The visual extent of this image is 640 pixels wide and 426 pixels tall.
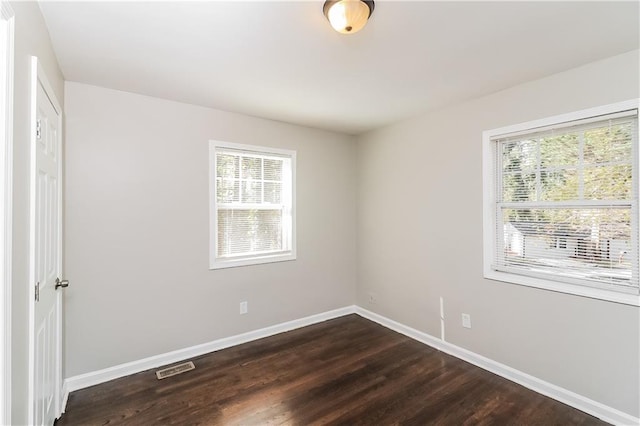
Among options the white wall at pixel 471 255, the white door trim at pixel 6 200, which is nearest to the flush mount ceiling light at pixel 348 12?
the white door trim at pixel 6 200

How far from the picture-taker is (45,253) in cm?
170

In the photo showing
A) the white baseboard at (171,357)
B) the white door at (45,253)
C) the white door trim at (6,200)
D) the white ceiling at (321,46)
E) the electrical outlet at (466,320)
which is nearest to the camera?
the white door trim at (6,200)

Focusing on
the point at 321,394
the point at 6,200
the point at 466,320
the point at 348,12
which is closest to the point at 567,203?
the point at 466,320

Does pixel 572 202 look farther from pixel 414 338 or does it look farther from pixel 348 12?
pixel 348 12

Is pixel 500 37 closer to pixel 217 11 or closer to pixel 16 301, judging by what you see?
pixel 217 11

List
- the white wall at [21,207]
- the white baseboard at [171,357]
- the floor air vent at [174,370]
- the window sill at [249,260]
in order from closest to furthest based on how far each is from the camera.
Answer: the white wall at [21,207], the white baseboard at [171,357], the floor air vent at [174,370], the window sill at [249,260]

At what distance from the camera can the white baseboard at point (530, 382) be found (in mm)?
1998

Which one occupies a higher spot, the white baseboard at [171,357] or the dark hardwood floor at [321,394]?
the white baseboard at [171,357]

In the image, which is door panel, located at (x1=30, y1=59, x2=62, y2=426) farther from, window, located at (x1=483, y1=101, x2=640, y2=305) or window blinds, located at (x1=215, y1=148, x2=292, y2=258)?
window, located at (x1=483, y1=101, x2=640, y2=305)

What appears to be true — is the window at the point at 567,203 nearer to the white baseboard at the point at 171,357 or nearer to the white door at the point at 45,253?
the white baseboard at the point at 171,357

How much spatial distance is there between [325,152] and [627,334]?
3.17 m

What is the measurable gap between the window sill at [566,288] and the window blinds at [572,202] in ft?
0.16

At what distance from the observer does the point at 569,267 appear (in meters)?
2.29

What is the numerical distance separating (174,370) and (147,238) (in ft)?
3.95
